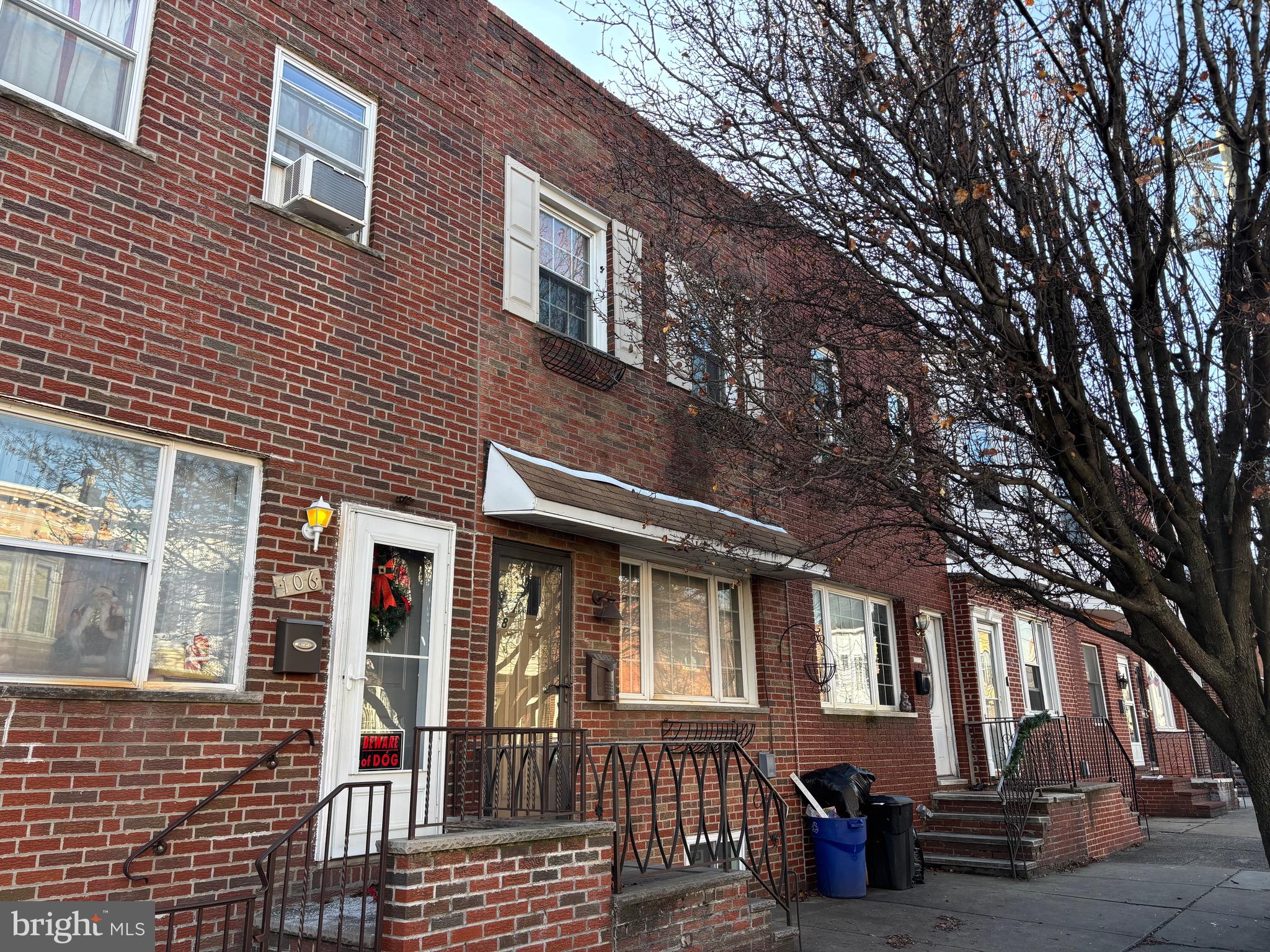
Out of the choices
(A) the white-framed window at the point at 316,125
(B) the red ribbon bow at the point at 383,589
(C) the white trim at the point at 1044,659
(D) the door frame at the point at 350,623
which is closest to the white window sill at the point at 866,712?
(C) the white trim at the point at 1044,659

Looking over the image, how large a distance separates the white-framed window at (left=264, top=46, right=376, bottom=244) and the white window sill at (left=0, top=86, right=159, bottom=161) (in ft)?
2.85

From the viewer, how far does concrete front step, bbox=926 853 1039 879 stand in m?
9.91

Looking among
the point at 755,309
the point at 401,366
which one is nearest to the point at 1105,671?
the point at 755,309

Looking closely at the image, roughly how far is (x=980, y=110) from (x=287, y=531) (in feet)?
17.8

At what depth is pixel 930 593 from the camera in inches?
534

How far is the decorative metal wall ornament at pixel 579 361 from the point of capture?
27.0 feet

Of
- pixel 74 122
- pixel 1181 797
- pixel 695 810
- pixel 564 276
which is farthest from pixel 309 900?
pixel 1181 797

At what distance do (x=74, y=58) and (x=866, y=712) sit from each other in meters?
9.85

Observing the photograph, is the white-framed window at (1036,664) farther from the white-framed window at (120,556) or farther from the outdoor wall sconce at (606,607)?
the white-framed window at (120,556)

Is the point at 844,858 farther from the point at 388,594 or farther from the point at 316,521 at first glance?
the point at 316,521

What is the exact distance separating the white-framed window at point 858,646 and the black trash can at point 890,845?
4.82 feet

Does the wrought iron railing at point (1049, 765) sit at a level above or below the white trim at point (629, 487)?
below

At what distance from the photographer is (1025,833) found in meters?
10.3

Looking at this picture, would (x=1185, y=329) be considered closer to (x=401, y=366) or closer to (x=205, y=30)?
(x=401, y=366)
